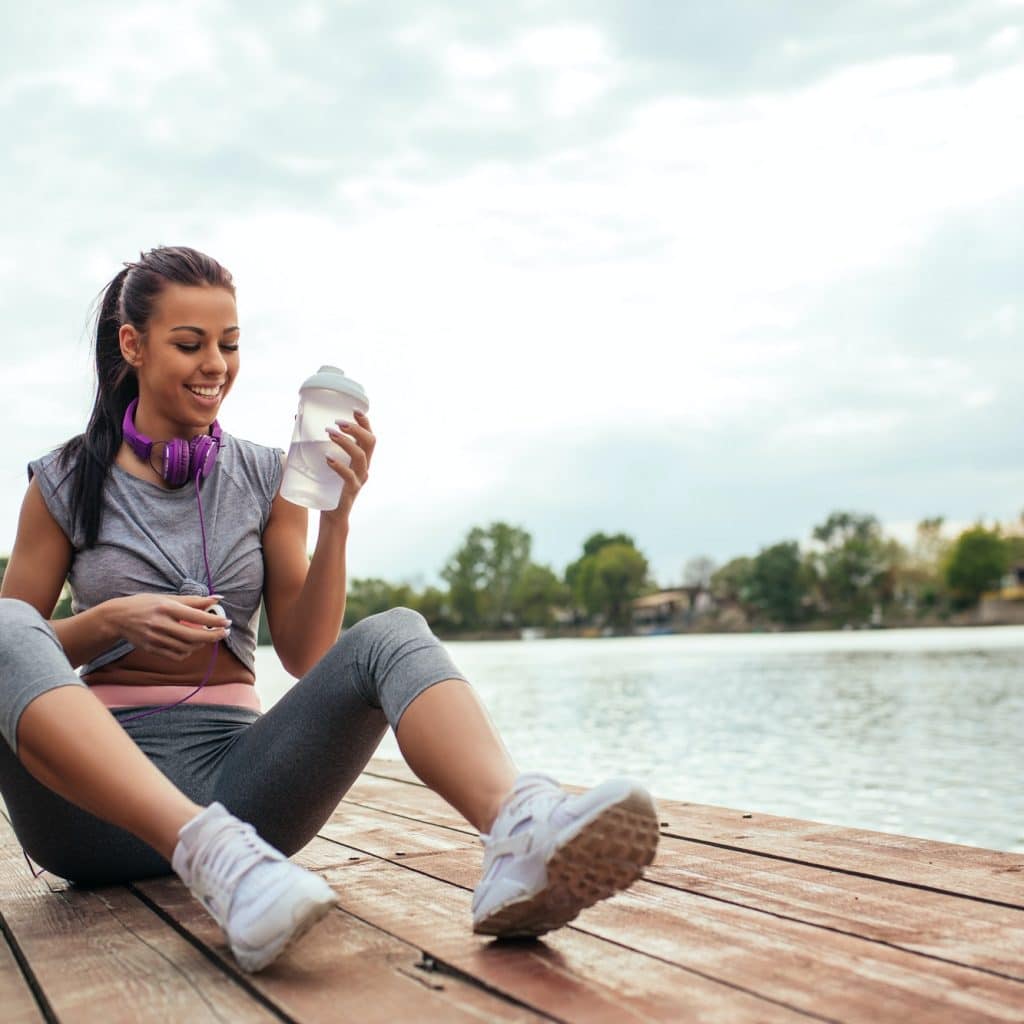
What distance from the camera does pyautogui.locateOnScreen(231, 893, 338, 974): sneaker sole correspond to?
1374 millimetres

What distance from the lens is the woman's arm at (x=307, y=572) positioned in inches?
77.1

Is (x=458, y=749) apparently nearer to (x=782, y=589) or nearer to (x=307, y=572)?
(x=307, y=572)

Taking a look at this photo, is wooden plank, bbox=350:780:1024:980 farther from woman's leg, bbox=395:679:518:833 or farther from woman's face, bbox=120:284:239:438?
woman's face, bbox=120:284:239:438

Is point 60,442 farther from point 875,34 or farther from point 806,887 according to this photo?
point 875,34

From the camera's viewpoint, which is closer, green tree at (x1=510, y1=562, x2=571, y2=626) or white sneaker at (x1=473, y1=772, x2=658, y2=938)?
white sneaker at (x1=473, y1=772, x2=658, y2=938)

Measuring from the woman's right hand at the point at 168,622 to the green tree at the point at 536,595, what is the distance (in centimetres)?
8004

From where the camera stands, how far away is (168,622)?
176 centimetres

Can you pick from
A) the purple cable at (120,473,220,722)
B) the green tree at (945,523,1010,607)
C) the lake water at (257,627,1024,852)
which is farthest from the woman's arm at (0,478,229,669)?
the green tree at (945,523,1010,607)

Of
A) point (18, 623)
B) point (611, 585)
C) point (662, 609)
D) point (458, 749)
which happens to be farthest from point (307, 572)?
point (662, 609)

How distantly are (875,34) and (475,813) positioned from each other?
4583 cm

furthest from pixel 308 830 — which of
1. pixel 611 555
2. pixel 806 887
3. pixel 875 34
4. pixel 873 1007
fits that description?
pixel 611 555

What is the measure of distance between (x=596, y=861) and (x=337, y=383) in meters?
0.88

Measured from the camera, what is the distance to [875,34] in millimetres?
41875

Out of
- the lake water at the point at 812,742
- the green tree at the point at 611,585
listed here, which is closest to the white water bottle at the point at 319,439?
the lake water at the point at 812,742
